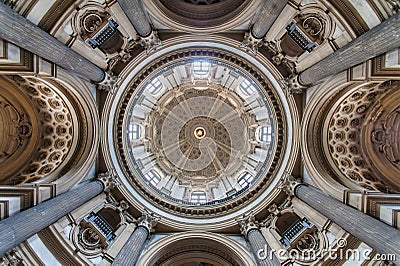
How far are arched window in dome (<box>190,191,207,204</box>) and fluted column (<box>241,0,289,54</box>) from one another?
50.9 ft

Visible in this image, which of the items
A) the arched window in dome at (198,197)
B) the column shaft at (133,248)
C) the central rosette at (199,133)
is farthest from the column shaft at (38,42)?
the arched window in dome at (198,197)

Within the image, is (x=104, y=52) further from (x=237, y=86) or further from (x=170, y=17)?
(x=237, y=86)

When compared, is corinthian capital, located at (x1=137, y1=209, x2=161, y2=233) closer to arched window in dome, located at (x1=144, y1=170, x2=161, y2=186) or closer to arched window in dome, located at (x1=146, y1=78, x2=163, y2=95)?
arched window in dome, located at (x1=144, y1=170, x2=161, y2=186)

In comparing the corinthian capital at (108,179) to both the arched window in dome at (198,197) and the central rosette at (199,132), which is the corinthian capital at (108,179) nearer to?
the arched window in dome at (198,197)

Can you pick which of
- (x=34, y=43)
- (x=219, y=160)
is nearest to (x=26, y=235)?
(x=34, y=43)

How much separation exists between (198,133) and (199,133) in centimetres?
12

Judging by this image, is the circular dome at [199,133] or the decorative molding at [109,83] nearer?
the decorative molding at [109,83]

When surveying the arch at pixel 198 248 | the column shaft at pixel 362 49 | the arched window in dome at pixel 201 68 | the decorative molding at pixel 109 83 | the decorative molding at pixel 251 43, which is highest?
the arched window in dome at pixel 201 68

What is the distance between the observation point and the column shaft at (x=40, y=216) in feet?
39.1

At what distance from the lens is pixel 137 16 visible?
1661 centimetres

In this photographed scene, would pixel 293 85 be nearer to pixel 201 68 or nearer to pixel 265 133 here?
pixel 265 133

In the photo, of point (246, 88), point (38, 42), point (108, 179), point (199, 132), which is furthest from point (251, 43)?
point (199, 132)

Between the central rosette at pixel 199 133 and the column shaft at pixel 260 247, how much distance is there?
38.5 feet

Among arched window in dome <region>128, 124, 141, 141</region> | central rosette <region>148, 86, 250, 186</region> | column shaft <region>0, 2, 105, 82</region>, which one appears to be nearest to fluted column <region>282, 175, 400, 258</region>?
central rosette <region>148, 86, 250, 186</region>
